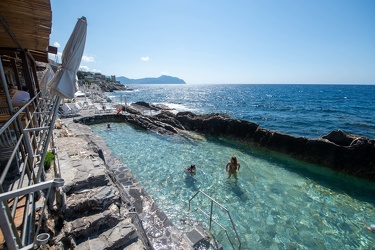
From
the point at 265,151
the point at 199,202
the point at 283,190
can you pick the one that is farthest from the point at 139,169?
the point at 265,151

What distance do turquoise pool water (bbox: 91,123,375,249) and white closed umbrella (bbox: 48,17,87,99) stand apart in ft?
Answer: 20.3

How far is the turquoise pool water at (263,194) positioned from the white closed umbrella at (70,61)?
6175 millimetres

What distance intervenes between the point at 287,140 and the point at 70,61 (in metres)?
16.6

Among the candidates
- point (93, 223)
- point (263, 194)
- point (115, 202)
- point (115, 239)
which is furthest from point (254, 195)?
point (93, 223)

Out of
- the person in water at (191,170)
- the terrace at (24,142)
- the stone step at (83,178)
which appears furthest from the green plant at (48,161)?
the person in water at (191,170)

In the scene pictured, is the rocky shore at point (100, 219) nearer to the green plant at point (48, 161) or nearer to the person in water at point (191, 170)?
the green plant at point (48, 161)

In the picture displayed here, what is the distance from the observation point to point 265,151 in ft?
54.8

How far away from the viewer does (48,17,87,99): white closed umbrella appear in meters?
3.61

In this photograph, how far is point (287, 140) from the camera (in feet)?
52.5

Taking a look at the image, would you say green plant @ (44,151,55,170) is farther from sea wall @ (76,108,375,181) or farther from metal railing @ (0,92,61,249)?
sea wall @ (76,108,375,181)

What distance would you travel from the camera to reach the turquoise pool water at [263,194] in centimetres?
726

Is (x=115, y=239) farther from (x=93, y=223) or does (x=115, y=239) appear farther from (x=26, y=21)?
(x=26, y=21)

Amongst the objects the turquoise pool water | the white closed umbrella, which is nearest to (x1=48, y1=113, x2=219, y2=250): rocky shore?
the turquoise pool water

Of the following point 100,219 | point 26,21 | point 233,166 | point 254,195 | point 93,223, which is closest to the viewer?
point 26,21
